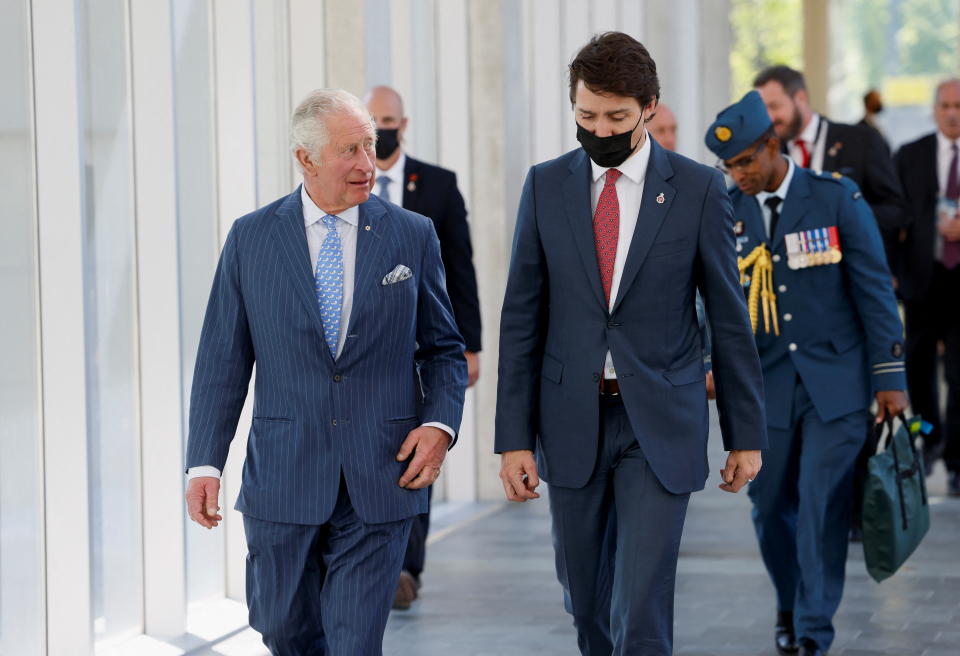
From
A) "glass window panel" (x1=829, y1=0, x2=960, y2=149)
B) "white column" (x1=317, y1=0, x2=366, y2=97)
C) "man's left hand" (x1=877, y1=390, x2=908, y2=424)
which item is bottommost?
"man's left hand" (x1=877, y1=390, x2=908, y2=424)

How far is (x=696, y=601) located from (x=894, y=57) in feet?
61.7

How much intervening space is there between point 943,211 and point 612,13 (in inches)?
160

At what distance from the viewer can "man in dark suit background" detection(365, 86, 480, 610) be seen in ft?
19.9

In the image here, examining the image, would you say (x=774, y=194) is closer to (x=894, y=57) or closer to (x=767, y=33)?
(x=894, y=57)

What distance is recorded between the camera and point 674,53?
14016 millimetres

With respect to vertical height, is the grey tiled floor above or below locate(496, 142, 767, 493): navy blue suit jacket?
below

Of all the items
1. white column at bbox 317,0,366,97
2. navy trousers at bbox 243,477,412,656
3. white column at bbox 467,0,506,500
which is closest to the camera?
navy trousers at bbox 243,477,412,656

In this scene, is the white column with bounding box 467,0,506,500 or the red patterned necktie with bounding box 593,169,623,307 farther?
the white column with bounding box 467,0,506,500

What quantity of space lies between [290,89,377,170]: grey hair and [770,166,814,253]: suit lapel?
1880mm

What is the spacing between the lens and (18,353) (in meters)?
4.67

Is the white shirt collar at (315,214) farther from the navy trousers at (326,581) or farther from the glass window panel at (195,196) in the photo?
the glass window panel at (195,196)

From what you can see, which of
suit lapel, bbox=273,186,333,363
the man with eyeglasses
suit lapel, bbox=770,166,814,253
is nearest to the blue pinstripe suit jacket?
suit lapel, bbox=273,186,333,363

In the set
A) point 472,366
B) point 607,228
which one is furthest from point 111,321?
point 607,228

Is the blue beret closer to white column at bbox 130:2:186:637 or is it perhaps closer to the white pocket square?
the white pocket square
